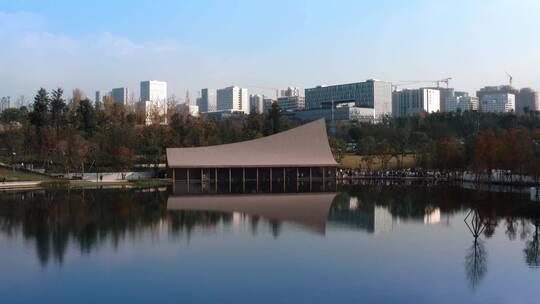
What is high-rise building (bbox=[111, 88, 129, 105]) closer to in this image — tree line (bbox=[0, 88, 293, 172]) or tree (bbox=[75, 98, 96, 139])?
tree line (bbox=[0, 88, 293, 172])

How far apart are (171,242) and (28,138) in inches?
1148

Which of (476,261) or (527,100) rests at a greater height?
(527,100)

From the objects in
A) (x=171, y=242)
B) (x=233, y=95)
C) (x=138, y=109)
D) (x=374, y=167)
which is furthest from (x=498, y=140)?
(x=233, y=95)

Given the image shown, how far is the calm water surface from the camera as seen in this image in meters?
9.45

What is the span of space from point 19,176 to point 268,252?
24.4m

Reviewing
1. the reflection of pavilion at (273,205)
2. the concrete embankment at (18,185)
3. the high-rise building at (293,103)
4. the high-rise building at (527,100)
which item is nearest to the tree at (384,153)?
the reflection of pavilion at (273,205)

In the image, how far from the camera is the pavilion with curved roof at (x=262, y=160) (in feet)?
110

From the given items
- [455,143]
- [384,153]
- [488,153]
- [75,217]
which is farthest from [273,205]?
[384,153]

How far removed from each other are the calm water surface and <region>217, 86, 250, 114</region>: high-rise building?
129 metres

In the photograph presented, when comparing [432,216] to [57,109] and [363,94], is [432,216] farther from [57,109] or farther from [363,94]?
[363,94]

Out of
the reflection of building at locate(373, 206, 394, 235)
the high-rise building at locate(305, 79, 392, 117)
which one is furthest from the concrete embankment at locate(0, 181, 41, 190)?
the high-rise building at locate(305, 79, 392, 117)

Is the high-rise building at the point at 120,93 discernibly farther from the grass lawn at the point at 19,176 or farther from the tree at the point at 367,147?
the grass lawn at the point at 19,176

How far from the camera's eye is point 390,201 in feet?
75.9

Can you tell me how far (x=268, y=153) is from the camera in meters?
35.0
